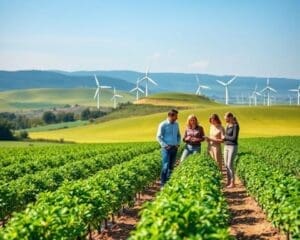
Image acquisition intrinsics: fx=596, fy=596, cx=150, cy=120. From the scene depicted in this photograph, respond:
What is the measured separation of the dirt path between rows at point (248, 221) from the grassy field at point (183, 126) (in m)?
76.1

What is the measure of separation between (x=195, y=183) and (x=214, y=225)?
13.2 ft

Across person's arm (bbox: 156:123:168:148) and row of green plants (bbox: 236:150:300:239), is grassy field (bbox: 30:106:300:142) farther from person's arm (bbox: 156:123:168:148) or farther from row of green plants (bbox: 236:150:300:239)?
row of green plants (bbox: 236:150:300:239)

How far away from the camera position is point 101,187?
13.7 m

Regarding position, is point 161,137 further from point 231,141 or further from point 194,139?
point 231,141

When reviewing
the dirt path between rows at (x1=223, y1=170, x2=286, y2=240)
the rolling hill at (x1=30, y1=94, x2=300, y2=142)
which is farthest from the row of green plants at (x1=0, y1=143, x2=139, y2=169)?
the rolling hill at (x1=30, y1=94, x2=300, y2=142)

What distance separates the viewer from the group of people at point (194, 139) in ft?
67.2

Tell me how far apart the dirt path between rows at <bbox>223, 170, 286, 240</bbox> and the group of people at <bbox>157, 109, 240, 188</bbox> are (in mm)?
1904

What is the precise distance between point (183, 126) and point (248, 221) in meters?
89.6

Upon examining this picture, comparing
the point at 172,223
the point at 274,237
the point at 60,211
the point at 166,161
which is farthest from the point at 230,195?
the point at 172,223

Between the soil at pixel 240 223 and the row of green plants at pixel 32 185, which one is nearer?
the soil at pixel 240 223

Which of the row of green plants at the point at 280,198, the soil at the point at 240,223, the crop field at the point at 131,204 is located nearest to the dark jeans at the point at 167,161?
the crop field at the point at 131,204

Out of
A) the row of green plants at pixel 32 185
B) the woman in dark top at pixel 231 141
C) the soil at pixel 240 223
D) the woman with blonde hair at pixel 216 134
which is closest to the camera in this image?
the soil at pixel 240 223

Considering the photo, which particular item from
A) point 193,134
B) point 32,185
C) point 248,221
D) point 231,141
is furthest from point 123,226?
point 231,141

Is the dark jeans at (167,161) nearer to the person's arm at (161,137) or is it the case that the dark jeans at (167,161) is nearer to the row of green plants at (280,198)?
the person's arm at (161,137)
